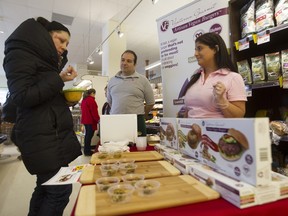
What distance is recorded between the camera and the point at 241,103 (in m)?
1.25

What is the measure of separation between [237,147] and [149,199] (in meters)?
0.37

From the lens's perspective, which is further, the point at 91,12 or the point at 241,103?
the point at 91,12

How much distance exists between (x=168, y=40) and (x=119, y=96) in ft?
2.71

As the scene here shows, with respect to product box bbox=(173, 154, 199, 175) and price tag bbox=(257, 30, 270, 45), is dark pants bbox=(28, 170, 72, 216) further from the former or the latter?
price tag bbox=(257, 30, 270, 45)

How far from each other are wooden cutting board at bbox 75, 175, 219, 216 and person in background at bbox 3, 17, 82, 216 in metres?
0.52

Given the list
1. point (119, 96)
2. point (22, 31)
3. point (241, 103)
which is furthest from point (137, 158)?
point (119, 96)

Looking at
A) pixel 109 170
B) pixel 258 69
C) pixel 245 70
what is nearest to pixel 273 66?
pixel 258 69

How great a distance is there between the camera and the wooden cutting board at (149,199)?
2.14 ft

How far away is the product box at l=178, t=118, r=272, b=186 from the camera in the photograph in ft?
2.27

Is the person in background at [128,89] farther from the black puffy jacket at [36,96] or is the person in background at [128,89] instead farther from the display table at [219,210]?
the display table at [219,210]

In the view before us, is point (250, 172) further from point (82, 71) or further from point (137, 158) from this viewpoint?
point (82, 71)

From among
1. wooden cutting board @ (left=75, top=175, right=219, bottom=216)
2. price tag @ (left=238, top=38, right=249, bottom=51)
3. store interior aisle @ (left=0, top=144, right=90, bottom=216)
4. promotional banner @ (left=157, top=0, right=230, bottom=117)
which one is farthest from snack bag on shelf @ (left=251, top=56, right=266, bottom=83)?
store interior aisle @ (left=0, top=144, right=90, bottom=216)

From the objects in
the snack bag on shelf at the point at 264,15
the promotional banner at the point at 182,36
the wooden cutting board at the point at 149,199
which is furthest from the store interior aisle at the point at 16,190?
the snack bag on shelf at the point at 264,15

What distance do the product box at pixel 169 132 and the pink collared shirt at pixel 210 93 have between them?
0.19 metres
